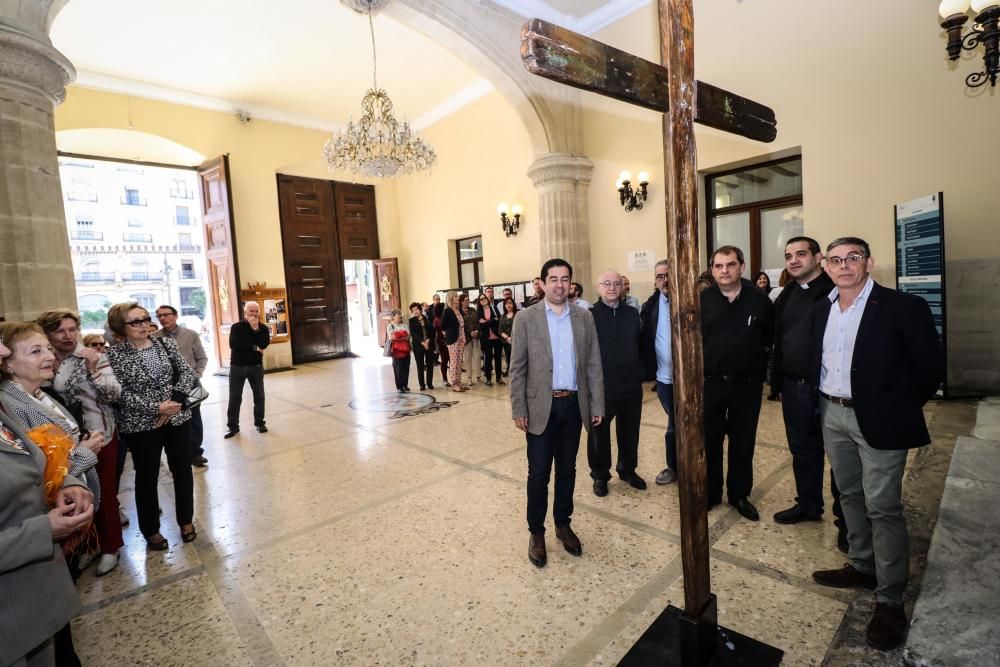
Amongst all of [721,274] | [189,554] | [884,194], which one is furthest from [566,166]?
[189,554]

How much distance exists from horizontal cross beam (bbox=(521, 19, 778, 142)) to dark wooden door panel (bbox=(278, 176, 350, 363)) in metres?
11.0

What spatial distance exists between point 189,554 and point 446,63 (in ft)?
30.3

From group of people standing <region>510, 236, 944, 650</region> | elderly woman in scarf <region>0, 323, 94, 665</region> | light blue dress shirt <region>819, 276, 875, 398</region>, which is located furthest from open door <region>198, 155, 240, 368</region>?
light blue dress shirt <region>819, 276, 875, 398</region>

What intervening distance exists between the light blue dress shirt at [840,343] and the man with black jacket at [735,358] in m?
0.65

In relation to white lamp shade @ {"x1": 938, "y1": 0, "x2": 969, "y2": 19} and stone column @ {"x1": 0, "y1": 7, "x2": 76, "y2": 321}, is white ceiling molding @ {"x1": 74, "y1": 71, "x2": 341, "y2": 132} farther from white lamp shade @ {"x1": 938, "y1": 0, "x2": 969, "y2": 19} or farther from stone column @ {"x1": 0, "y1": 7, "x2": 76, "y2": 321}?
white lamp shade @ {"x1": 938, "y1": 0, "x2": 969, "y2": 19}

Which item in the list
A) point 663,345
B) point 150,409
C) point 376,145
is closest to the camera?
point 150,409

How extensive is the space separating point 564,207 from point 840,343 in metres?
6.80

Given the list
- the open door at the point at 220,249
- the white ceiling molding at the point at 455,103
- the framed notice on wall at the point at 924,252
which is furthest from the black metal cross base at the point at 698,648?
the white ceiling molding at the point at 455,103

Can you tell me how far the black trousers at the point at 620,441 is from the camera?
341 cm

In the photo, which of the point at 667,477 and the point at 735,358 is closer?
the point at 735,358

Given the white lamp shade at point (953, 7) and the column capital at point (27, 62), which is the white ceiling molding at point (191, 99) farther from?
the white lamp shade at point (953, 7)

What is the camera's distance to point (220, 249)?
10.2 meters

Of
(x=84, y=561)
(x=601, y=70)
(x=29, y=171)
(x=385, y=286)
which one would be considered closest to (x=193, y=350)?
(x=29, y=171)

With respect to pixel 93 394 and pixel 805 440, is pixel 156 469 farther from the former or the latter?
pixel 805 440
